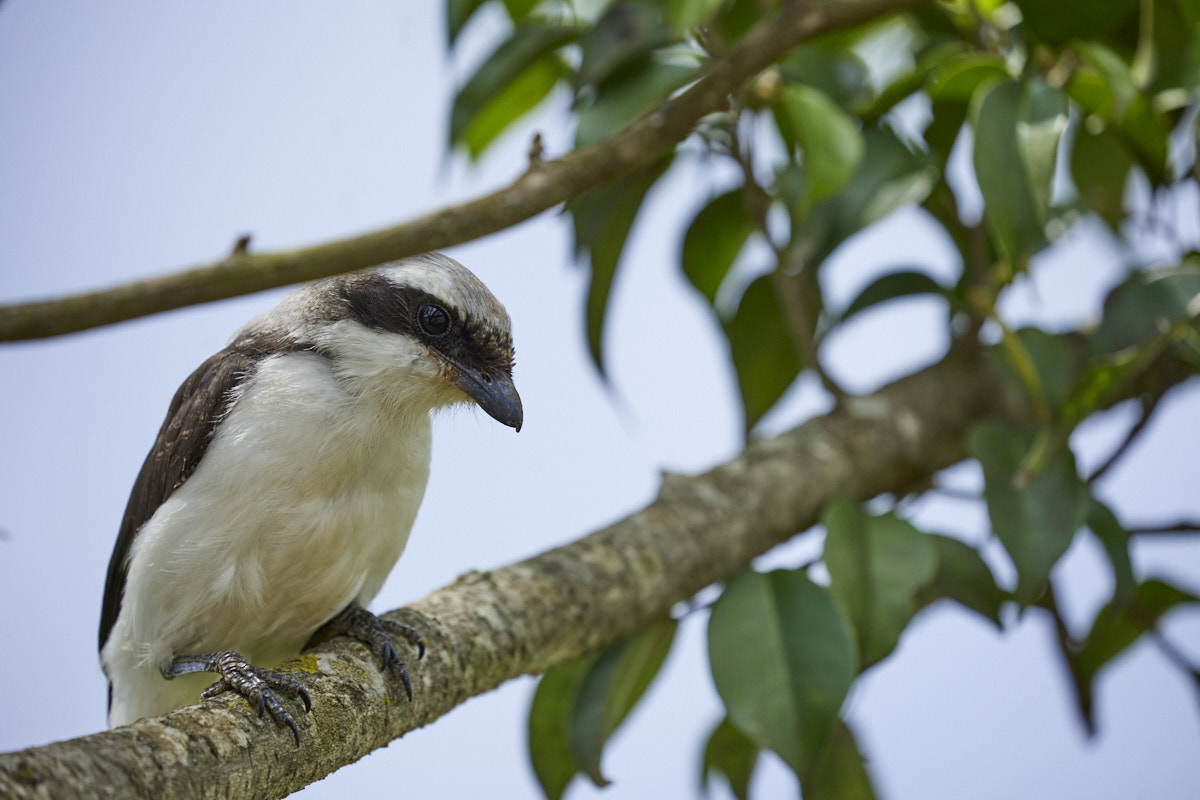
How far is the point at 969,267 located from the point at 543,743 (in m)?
1.27

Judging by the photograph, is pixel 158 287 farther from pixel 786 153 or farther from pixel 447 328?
pixel 786 153

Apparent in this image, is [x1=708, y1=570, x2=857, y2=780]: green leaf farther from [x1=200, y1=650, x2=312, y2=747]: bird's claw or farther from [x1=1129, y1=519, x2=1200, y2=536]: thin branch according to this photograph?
[x1=1129, y1=519, x2=1200, y2=536]: thin branch

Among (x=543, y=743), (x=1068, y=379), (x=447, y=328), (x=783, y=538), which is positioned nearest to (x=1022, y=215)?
(x=1068, y=379)

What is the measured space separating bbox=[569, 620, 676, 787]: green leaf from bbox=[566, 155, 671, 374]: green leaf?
0.55 meters

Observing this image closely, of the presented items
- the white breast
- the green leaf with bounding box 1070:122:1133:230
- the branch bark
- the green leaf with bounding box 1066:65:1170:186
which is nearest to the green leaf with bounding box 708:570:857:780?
the branch bark

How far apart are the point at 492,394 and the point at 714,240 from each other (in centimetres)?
102

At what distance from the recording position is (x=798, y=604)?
1.57 meters

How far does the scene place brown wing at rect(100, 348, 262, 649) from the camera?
123 cm

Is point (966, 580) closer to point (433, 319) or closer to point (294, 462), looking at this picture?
point (433, 319)

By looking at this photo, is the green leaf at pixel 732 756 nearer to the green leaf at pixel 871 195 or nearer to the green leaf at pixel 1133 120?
the green leaf at pixel 871 195

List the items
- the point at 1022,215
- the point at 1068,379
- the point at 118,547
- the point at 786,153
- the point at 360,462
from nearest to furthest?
the point at 360,462 → the point at 118,547 → the point at 1022,215 → the point at 1068,379 → the point at 786,153

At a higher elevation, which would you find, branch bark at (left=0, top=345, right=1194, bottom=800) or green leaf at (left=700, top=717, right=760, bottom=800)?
branch bark at (left=0, top=345, right=1194, bottom=800)

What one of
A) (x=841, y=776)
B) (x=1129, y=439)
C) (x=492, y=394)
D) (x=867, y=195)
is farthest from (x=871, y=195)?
(x=841, y=776)

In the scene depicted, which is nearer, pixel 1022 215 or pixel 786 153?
pixel 1022 215
